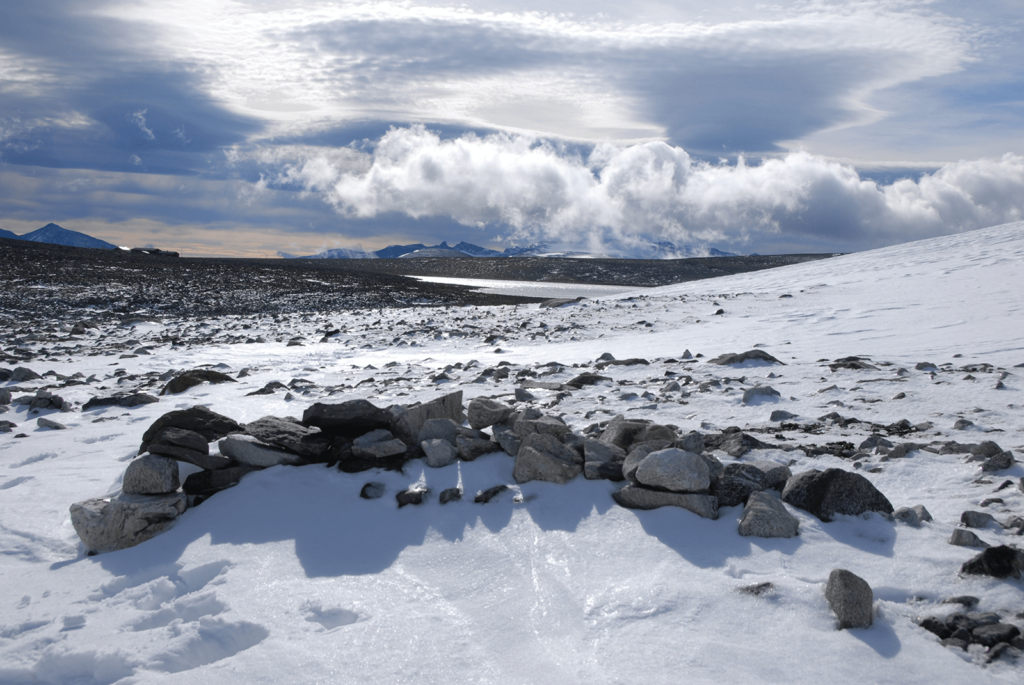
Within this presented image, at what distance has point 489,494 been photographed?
4.32 meters

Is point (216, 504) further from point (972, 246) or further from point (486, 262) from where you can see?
point (486, 262)

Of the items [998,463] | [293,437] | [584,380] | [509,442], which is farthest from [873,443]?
[293,437]

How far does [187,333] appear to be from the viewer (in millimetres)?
19016

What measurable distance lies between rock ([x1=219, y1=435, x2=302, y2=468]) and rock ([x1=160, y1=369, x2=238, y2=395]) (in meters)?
4.71

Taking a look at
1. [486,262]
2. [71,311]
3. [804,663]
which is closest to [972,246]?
[804,663]

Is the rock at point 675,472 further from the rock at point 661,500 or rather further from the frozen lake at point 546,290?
the frozen lake at point 546,290

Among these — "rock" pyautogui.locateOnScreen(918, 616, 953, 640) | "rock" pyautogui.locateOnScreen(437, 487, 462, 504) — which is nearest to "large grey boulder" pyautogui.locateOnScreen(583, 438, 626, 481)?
"rock" pyautogui.locateOnScreen(437, 487, 462, 504)

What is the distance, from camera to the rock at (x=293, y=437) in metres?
5.01

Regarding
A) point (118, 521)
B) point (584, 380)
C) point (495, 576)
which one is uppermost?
point (584, 380)

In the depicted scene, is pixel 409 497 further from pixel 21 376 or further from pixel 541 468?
pixel 21 376

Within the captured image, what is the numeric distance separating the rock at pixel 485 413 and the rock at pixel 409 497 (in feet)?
3.68

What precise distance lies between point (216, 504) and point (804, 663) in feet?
12.6

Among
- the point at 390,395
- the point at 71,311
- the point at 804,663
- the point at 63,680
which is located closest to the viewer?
the point at 804,663

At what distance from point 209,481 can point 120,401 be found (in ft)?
14.3
